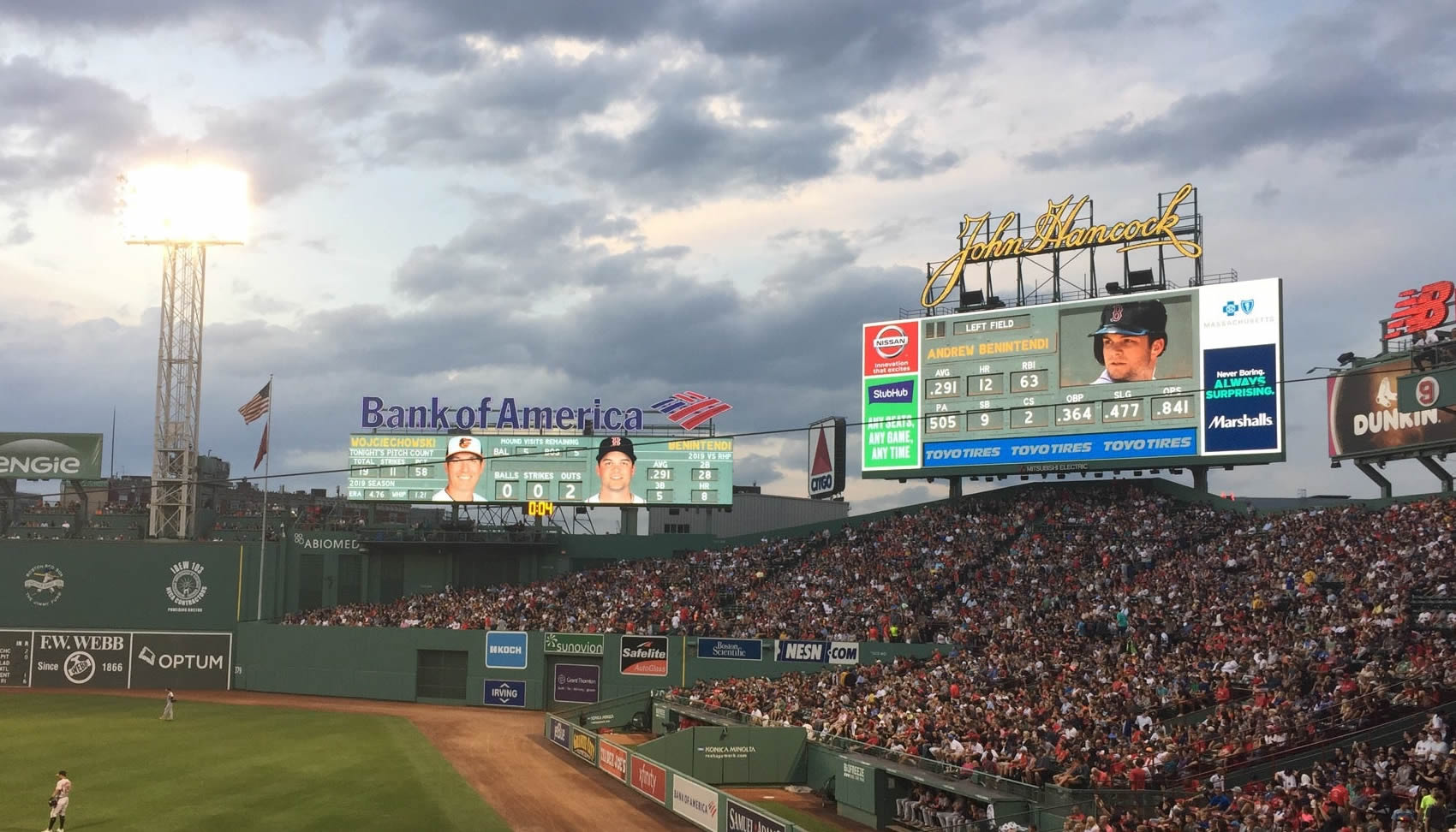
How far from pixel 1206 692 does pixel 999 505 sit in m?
Result: 22.5

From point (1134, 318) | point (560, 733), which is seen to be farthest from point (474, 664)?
point (1134, 318)

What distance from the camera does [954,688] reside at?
35469 millimetres

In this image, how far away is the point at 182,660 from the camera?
2247 inches

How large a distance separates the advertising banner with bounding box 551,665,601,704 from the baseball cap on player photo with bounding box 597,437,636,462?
10.8 meters

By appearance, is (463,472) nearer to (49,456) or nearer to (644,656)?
(644,656)

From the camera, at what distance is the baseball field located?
2903cm

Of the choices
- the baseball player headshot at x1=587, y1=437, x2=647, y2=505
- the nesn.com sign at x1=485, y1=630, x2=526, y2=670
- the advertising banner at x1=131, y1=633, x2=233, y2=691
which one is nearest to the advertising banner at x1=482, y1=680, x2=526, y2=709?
the nesn.com sign at x1=485, y1=630, x2=526, y2=670

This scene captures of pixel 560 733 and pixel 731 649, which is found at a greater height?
pixel 731 649

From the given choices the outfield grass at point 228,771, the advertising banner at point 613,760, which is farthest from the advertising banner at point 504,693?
the advertising banner at point 613,760

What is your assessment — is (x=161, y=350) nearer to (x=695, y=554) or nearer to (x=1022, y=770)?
(x=695, y=554)

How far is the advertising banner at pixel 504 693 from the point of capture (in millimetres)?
52312

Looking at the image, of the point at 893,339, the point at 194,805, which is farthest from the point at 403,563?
the point at 194,805

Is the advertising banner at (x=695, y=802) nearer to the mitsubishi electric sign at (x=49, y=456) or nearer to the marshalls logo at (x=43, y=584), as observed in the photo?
the marshalls logo at (x=43, y=584)

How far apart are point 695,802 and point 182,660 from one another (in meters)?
38.3
